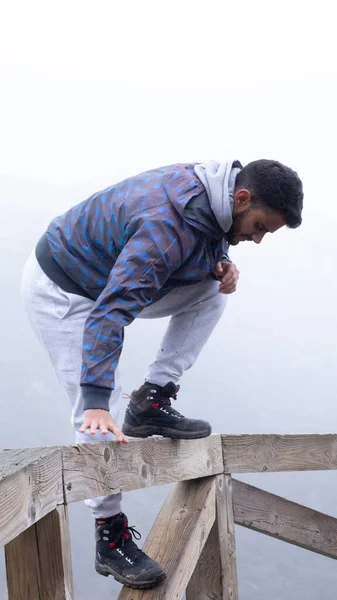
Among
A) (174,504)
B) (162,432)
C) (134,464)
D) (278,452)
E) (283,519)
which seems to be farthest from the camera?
(283,519)

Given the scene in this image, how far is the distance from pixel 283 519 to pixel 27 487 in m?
1.70

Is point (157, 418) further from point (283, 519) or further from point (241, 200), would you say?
point (283, 519)

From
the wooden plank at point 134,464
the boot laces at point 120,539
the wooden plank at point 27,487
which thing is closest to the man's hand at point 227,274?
the wooden plank at point 134,464

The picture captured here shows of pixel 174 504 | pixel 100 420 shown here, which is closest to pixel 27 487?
pixel 100 420

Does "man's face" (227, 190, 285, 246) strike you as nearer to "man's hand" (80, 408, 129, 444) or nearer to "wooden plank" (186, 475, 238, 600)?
"man's hand" (80, 408, 129, 444)

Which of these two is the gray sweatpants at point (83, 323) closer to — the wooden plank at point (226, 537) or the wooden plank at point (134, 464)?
the wooden plank at point (134, 464)

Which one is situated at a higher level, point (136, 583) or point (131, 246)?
point (131, 246)

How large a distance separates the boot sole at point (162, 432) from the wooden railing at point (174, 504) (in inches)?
1.3

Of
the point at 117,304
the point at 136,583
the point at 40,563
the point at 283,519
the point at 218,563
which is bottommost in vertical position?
the point at 283,519

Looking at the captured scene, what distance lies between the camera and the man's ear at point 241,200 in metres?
1.94

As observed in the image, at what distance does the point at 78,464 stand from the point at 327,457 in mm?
1442

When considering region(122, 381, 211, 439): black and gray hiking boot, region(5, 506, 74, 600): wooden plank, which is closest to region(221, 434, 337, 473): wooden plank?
region(122, 381, 211, 439): black and gray hiking boot

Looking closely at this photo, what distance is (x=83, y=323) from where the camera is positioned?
6.57 feet

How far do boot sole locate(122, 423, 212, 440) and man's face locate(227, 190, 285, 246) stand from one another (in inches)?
20.3
